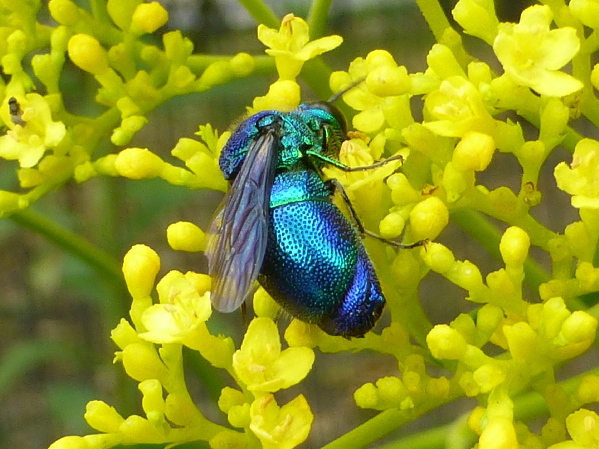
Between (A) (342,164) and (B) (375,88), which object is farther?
(A) (342,164)

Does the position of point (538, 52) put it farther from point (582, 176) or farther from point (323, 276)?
point (323, 276)

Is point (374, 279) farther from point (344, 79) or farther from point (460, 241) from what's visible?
point (460, 241)

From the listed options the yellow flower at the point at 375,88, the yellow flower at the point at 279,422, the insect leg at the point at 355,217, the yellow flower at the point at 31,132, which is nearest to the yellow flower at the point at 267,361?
the yellow flower at the point at 279,422

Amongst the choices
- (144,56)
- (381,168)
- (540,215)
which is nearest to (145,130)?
(540,215)

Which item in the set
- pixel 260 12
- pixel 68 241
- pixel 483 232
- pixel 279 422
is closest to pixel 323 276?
pixel 279 422

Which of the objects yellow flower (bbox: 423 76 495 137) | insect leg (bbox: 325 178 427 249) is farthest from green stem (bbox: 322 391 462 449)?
yellow flower (bbox: 423 76 495 137)

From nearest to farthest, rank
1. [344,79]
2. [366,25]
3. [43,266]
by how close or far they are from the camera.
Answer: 1. [344,79]
2. [43,266]
3. [366,25]
